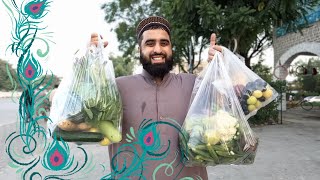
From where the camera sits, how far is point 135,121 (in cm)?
178

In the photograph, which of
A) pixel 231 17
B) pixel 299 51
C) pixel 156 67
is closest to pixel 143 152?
pixel 156 67

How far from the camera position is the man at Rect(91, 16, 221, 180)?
1708 mm

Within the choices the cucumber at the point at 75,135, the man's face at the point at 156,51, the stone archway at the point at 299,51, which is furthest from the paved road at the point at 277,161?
the stone archway at the point at 299,51

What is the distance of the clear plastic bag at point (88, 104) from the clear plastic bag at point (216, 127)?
12.9 inches

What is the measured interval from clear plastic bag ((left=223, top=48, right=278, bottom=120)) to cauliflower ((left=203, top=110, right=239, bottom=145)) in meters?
0.17

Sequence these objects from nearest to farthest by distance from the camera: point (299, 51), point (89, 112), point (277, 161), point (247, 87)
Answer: point (89, 112)
point (247, 87)
point (277, 161)
point (299, 51)

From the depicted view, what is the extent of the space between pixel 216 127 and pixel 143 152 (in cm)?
35

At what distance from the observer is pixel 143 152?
5.38 ft

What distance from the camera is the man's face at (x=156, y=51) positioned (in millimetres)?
1775

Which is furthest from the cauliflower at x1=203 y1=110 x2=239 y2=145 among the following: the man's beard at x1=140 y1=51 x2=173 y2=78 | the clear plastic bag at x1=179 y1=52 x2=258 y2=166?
the man's beard at x1=140 y1=51 x2=173 y2=78

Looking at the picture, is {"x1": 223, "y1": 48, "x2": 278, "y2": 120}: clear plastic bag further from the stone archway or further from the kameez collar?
the stone archway

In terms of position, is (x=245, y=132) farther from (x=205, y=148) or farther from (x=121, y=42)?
(x=121, y=42)

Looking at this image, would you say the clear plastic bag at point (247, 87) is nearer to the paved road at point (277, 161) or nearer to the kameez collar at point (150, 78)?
the kameez collar at point (150, 78)

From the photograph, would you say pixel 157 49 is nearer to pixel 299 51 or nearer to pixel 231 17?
pixel 231 17
